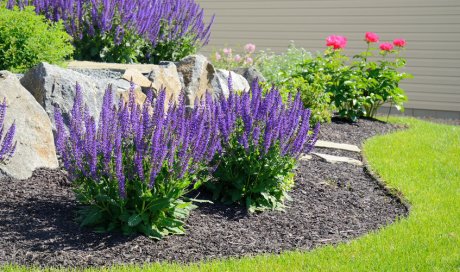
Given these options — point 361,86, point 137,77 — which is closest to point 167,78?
point 137,77

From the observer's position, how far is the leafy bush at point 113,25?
26.0ft

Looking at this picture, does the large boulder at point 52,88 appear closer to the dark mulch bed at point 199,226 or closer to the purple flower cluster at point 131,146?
the dark mulch bed at point 199,226

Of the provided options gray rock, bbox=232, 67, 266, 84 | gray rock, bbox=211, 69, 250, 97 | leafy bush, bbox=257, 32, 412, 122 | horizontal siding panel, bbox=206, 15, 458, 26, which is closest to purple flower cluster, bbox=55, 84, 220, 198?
gray rock, bbox=211, 69, 250, 97

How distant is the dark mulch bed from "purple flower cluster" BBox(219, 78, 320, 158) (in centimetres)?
51

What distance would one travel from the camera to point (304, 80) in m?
8.24

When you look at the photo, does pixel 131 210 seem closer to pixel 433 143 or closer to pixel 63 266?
pixel 63 266

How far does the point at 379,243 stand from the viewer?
4.54m

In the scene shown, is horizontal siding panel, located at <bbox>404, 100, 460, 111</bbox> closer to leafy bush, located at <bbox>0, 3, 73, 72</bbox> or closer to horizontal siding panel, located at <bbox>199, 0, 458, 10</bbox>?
horizontal siding panel, located at <bbox>199, 0, 458, 10</bbox>

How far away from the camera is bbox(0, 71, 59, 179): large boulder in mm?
5055

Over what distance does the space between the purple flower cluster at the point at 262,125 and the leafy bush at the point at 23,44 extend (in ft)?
7.18

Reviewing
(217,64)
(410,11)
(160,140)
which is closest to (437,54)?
(410,11)

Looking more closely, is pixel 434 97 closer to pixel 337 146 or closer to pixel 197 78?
pixel 337 146

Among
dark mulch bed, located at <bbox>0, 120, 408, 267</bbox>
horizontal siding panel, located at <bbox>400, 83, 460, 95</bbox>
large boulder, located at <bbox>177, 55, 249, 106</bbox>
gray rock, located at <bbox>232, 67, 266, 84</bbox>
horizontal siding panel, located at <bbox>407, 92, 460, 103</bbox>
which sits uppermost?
large boulder, located at <bbox>177, 55, 249, 106</bbox>

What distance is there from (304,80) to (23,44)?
3370 mm
